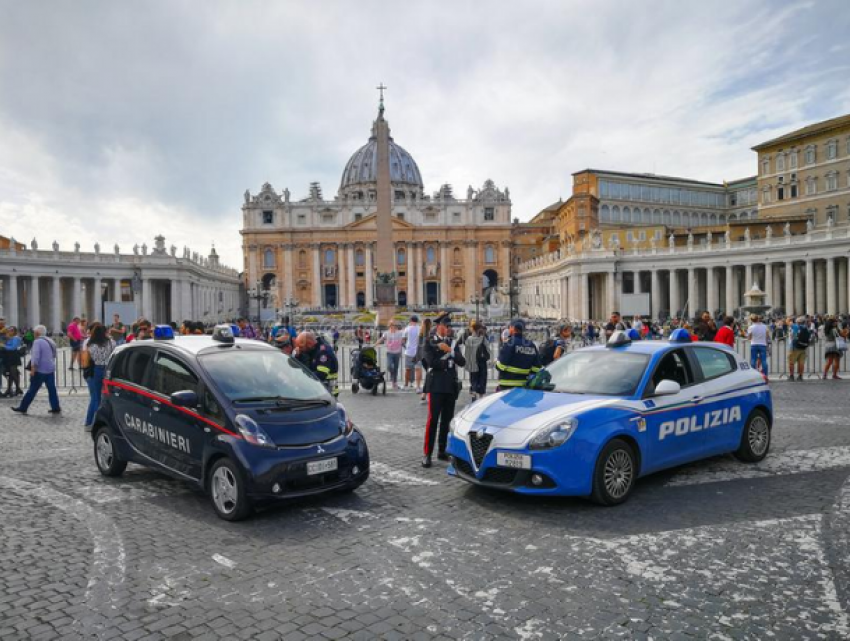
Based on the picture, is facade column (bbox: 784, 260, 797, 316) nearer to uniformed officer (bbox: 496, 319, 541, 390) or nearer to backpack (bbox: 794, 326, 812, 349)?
backpack (bbox: 794, 326, 812, 349)

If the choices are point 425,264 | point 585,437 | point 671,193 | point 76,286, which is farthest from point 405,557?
point 425,264

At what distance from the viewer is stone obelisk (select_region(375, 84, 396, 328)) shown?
38.8m

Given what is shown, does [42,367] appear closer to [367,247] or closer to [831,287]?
[831,287]

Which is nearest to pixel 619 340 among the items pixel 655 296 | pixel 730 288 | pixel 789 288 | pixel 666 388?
pixel 666 388

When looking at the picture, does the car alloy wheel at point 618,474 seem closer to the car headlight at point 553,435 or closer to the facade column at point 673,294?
the car headlight at point 553,435

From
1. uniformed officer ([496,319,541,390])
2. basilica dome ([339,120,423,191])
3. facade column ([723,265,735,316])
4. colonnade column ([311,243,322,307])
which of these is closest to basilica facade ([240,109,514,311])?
colonnade column ([311,243,322,307])

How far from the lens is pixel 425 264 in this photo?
10138 cm

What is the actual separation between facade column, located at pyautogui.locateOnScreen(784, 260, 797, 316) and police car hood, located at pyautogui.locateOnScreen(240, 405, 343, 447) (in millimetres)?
48353

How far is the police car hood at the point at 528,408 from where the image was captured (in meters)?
6.41

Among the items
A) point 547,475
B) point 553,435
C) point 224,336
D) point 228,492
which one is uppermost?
point 224,336

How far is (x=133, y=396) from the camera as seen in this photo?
7.50 meters

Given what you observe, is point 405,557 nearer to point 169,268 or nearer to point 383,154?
point 383,154

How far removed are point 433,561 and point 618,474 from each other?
7.45 feet

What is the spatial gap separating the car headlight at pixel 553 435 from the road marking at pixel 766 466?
178cm
